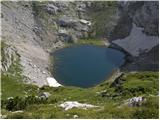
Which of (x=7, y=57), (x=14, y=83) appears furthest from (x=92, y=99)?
(x=7, y=57)

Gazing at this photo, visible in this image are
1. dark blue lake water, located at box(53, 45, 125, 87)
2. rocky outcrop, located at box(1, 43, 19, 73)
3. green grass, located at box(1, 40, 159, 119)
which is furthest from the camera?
dark blue lake water, located at box(53, 45, 125, 87)

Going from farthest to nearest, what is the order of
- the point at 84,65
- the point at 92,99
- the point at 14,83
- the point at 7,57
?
the point at 84,65 → the point at 7,57 → the point at 14,83 → the point at 92,99

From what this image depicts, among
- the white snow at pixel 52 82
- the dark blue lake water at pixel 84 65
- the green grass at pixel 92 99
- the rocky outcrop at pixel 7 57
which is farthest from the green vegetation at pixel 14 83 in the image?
the dark blue lake water at pixel 84 65

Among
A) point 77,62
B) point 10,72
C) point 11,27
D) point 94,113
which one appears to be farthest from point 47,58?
point 94,113

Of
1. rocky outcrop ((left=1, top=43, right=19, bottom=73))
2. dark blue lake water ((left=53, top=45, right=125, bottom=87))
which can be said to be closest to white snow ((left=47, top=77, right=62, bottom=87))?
dark blue lake water ((left=53, top=45, right=125, bottom=87))

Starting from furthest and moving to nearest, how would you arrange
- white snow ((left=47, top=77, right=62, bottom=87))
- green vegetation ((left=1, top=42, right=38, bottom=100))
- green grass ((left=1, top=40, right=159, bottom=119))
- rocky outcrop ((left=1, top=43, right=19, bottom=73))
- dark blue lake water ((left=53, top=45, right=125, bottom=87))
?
dark blue lake water ((left=53, top=45, right=125, bottom=87)) → white snow ((left=47, top=77, right=62, bottom=87)) → rocky outcrop ((left=1, top=43, right=19, bottom=73)) → green vegetation ((left=1, top=42, right=38, bottom=100)) → green grass ((left=1, top=40, right=159, bottom=119))

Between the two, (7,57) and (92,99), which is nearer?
(92,99)

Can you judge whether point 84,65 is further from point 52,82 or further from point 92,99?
point 92,99

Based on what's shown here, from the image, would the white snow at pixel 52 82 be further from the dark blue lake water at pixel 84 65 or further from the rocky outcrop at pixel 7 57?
the rocky outcrop at pixel 7 57

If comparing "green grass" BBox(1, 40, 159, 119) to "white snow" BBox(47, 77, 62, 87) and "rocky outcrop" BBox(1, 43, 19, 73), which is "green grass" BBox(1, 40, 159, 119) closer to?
"rocky outcrop" BBox(1, 43, 19, 73)
